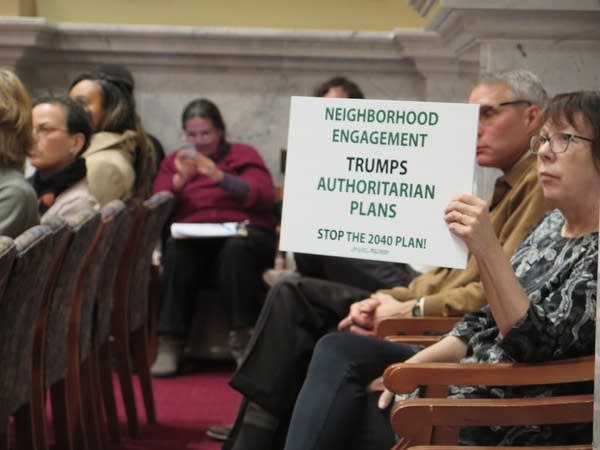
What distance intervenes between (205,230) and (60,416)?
204 centimetres

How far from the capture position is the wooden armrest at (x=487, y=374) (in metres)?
2.42

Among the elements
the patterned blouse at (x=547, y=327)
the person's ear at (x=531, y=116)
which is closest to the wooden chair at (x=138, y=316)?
the person's ear at (x=531, y=116)

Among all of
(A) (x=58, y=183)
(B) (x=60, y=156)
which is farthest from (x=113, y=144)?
(A) (x=58, y=183)

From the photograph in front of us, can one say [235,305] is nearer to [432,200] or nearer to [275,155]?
[275,155]

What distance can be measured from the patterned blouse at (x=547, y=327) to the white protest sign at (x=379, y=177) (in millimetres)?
214

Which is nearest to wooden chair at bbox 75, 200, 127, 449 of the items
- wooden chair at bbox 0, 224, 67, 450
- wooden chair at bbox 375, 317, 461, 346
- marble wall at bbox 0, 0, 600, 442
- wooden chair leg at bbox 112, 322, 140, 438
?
wooden chair leg at bbox 112, 322, 140, 438

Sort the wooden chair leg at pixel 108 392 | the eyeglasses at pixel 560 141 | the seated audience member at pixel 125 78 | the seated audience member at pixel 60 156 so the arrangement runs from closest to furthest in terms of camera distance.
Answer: the eyeglasses at pixel 560 141, the seated audience member at pixel 60 156, the wooden chair leg at pixel 108 392, the seated audience member at pixel 125 78

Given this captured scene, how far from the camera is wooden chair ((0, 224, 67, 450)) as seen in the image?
2.91m

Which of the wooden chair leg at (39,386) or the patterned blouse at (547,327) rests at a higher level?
the patterned blouse at (547,327)

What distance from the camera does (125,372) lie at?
15.2 feet

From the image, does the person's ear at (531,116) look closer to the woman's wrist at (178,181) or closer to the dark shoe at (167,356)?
the woman's wrist at (178,181)

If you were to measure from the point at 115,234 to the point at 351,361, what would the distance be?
1.47 metres

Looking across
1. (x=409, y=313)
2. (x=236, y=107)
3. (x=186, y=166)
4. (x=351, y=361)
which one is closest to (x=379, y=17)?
(x=236, y=107)

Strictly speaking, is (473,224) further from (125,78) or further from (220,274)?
(125,78)
